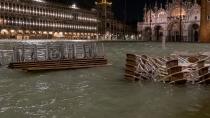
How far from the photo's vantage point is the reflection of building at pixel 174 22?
123812mm

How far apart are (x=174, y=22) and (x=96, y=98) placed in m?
125

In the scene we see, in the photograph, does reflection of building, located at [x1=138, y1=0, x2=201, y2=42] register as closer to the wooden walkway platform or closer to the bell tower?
the bell tower

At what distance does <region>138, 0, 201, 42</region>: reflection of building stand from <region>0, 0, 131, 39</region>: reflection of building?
77.1 feet

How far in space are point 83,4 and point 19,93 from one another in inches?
6699

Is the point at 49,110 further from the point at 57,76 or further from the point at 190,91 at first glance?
the point at 57,76

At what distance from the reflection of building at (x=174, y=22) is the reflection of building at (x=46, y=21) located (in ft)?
77.1

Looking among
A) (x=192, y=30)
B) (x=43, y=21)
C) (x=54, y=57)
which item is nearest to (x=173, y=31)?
(x=192, y=30)

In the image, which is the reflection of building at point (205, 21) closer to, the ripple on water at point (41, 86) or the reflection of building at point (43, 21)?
the reflection of building at point (43, 21)

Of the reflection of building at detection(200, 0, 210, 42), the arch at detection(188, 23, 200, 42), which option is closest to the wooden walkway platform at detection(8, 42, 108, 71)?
the reflection of building at detection(200, 0, 210, 42)

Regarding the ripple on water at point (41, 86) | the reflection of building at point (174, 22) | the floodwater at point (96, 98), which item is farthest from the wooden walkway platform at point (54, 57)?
the reflection of building at point (174, 22)

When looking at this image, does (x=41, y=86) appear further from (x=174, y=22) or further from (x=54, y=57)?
(x=174, y=22)

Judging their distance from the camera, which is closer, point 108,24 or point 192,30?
point 192,30

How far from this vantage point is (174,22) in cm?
13375

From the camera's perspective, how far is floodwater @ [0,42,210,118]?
10758 mm
